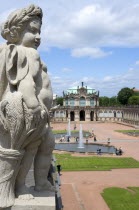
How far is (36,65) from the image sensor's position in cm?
443

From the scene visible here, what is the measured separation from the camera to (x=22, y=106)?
13.3 ft

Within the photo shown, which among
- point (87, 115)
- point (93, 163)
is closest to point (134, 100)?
point (87, 115)

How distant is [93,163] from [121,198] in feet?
29.4

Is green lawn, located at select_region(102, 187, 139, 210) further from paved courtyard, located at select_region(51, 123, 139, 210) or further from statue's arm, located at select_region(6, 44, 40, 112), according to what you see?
statue's arm, located at select_region(6, 44, 40, 112)

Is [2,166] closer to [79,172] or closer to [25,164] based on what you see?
[25,164]

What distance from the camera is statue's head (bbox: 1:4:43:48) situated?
4.50 meters

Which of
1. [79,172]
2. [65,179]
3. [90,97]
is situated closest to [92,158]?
[79,172]

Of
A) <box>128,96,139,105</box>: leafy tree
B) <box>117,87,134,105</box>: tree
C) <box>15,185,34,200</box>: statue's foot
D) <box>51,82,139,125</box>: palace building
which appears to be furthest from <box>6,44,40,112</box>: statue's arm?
<box>117,87,134,105</box>: tree

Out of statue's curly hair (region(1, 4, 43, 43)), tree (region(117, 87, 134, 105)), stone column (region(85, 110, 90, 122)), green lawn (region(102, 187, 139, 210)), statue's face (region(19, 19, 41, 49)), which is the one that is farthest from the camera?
tree (region(117, 87, 134, 105))

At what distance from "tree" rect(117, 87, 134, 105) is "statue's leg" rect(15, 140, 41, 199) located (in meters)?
96.9

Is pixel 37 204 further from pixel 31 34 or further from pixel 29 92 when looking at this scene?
pixel 31 34

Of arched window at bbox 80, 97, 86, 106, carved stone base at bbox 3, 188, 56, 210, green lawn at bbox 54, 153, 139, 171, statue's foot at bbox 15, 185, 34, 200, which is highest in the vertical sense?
arched window at bbox 80, 97, 86, 106

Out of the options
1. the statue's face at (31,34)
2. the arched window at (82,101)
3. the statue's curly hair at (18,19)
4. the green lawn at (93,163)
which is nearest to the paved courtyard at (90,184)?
the green lawn at (93,163)

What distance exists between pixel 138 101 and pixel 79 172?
242 feet
